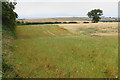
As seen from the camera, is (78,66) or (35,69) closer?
(35,69)

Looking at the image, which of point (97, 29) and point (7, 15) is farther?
point (97, 29)

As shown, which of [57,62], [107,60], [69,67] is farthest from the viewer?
[107,60]

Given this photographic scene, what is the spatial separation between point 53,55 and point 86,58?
301 cm

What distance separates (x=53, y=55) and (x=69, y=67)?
2.48 meters

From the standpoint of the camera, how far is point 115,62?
9227 millimetres

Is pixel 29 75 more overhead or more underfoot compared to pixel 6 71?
more underfoot

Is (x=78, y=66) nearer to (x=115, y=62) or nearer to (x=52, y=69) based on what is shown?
(x=52, y=69)

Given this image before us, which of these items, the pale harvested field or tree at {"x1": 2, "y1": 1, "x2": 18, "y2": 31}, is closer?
tree at {"x1": 2, "y1": 1, "x2": 18, "y2": 31}

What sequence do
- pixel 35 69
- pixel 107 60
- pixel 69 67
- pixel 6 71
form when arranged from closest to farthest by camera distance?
1. pixel 6 71
2. pixel 35 69
3. pixel 69 67
4. pixel 107 60

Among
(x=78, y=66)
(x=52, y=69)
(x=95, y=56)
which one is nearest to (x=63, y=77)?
(x=52, y=69)

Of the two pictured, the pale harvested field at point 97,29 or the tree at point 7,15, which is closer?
the tree at point 7,15

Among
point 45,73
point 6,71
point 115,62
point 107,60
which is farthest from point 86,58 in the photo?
point 6,71

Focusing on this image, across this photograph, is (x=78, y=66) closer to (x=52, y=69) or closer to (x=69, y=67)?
(x=69, y=67)

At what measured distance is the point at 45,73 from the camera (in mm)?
7090
